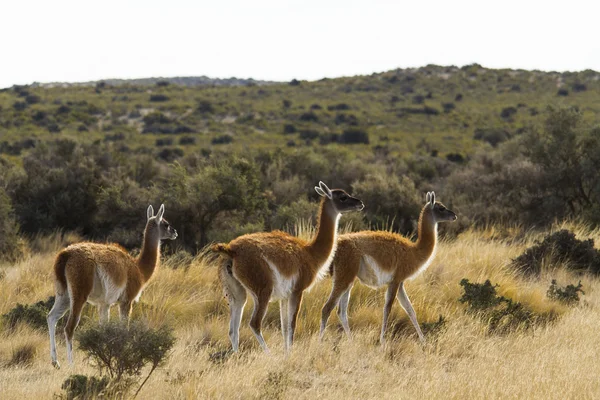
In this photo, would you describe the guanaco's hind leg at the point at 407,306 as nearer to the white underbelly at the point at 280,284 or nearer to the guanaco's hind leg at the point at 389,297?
the guanaco's hind leg at the point at 389,297

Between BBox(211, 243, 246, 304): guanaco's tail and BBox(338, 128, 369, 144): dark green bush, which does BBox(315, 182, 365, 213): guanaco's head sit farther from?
Answer: BBox(338, 128, 369, 144): dark green bush

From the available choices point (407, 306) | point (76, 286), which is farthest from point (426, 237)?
point (76, 286)

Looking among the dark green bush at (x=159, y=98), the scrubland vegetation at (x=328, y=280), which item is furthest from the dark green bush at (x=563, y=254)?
the dark green bush at (x=159, y=98)

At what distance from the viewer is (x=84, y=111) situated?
187 ft

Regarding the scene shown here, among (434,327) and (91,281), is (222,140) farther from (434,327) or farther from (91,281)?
(91,281)

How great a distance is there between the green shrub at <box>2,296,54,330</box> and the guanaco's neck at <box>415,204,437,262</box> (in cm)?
443

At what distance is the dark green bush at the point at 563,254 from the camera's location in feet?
40.3

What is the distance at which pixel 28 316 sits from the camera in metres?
9.07

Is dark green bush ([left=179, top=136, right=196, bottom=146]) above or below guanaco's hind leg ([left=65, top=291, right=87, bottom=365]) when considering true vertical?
below

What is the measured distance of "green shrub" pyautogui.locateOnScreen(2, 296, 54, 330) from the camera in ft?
29.3

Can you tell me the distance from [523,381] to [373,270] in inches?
94.1

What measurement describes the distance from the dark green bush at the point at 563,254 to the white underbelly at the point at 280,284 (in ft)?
18.5

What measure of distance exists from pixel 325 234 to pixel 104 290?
7.65 feet

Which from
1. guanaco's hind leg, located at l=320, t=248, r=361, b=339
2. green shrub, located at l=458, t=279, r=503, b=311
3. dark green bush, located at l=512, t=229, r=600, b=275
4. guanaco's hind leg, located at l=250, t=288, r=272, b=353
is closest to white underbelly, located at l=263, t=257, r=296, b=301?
guanaco's hind leg, located at l=250, t=288, r=272, b=353
